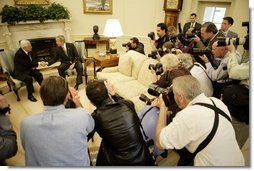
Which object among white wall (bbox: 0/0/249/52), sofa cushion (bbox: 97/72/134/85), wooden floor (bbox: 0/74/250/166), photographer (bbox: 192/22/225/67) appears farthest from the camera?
white wall (bbox: 0/0/249/52)

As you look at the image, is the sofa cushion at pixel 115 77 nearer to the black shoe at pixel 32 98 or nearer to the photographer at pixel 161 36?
the photographer at pixel 161 36

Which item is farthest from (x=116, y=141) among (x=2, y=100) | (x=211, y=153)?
(x=2, y=100)

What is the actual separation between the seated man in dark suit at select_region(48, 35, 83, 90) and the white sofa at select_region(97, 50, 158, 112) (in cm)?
58

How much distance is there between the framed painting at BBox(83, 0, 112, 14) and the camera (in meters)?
4.73

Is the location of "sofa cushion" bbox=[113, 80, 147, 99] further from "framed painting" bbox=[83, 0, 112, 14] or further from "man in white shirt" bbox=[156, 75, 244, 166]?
"framed painting" bbox=[83, 0, 112, 14]

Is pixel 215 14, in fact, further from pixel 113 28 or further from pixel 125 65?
pixel 125 65

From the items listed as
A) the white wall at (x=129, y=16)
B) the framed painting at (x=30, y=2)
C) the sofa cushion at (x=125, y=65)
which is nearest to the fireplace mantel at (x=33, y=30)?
the white wall at (x=129, y=16)

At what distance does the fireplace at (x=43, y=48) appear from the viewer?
170 inches

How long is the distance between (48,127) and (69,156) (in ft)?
0.72

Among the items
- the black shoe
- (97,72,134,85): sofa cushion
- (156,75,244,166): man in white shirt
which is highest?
(156,75,244,166): man in white shirt

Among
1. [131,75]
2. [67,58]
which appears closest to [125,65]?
[131,75]

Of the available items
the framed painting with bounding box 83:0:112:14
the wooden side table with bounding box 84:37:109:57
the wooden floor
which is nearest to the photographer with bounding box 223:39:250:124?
the wooden floor

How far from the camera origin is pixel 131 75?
126 inches

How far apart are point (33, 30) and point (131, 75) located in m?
2.73
